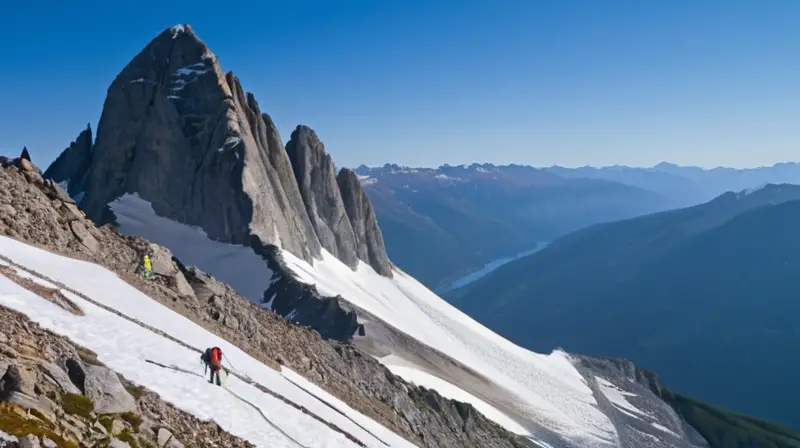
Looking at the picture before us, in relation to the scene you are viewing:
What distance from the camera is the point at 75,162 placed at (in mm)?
99250

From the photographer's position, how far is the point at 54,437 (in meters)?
12.3

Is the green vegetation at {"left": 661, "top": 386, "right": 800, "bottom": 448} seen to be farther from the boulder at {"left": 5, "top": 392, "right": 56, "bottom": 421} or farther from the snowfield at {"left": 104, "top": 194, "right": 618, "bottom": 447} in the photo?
the boulder at {"left": 5, "top": 392, "right": 56, "bottom": 421}

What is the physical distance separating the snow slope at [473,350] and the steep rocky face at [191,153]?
831 cm

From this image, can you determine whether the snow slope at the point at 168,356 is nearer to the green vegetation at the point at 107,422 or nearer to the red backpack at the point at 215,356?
the red backpack at the point at 215,356

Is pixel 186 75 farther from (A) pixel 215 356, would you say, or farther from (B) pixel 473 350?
(A) pixel 215 356

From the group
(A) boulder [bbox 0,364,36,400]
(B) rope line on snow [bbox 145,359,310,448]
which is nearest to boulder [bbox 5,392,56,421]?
(A) boulder [bbox 0,364,36,400]

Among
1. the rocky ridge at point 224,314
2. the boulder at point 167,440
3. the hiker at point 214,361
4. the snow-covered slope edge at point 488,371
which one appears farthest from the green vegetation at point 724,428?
the boulder at point 167,440

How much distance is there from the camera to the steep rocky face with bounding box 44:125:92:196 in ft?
320

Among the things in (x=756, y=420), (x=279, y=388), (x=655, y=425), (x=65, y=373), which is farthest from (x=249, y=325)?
(x=756, y=420)

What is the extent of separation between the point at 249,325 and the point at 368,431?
995 cm

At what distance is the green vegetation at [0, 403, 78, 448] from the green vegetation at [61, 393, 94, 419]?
1566 millimetres

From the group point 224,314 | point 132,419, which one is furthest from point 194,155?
point 132,419

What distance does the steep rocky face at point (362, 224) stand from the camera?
10944cm

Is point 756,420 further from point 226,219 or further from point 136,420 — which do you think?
point 136,420
